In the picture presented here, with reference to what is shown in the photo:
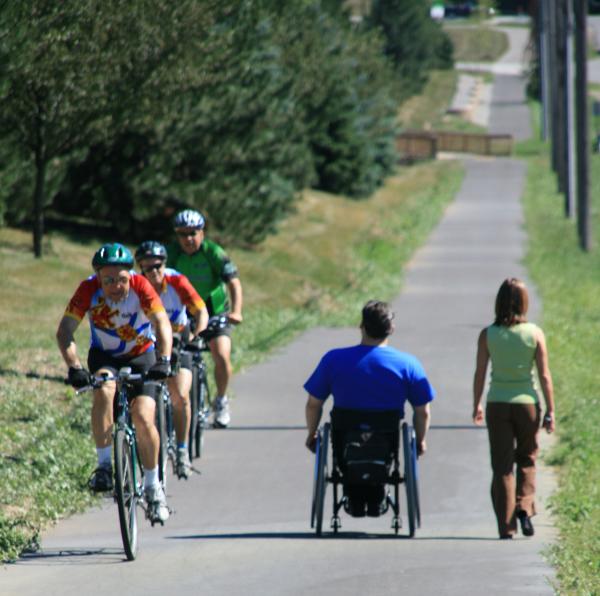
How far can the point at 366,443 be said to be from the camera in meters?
9.18

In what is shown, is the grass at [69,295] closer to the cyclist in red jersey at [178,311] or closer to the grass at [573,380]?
the cyclist in red jersey at [178,311]

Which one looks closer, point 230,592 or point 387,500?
point 230,592

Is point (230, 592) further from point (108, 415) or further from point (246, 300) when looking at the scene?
point (246, 300)

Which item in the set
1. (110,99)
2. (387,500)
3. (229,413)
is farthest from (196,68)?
(387,500)

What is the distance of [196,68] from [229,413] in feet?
37.7

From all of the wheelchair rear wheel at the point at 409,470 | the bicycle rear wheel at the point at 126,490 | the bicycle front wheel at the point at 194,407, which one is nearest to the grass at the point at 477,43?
the bicycle front wheel at the point at 194,407

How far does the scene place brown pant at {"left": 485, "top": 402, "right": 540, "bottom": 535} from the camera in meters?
9.61

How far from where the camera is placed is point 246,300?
2606cm

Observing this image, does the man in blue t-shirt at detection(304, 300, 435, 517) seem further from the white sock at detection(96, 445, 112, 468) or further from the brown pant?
the white sock at detection(96, 445, 112, 468)

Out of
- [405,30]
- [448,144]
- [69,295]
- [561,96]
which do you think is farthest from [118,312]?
[405,30]

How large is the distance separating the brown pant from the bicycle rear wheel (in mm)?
2271

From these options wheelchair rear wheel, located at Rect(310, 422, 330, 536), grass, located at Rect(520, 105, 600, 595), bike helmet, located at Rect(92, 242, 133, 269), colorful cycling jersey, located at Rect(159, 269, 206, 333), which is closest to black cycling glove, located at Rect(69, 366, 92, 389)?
bike helmet, located at Rect(92, 242, 133, 269)

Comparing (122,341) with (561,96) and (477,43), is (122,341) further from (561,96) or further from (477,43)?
(477,43)

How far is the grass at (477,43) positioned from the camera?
130 metres
